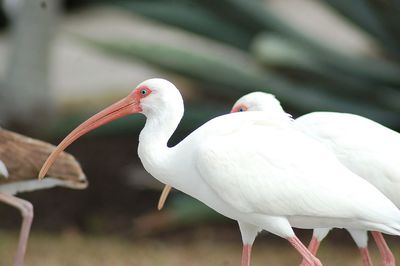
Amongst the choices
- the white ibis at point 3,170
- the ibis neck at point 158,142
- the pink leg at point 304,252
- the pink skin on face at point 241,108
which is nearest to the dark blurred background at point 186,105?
the white ibis at point 3,170

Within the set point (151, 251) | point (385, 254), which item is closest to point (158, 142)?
point (385, 254)

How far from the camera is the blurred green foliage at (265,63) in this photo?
25.4 feet

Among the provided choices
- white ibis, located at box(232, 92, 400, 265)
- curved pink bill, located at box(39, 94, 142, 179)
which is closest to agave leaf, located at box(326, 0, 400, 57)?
white ibis, located at box(232, 92, 400, 265)

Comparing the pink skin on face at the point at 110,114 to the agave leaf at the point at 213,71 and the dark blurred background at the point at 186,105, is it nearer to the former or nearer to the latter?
the dark blurred background at the point at 186,105

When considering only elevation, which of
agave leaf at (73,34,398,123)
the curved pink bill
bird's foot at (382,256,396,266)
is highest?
the curved pink bill

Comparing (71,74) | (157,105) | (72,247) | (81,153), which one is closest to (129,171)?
(81,153)

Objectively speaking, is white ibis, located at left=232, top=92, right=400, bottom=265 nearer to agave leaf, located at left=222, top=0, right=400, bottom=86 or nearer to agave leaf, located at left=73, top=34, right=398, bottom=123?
agave leaf, located at left=73, top=34, right=398, bottom=123

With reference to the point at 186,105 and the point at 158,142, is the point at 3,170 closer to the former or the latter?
the point at 158,142

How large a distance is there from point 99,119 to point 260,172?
0.68 metres

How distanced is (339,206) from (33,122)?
5335 mm

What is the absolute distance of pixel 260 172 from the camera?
13.5 ft

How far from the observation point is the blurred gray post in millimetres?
8961

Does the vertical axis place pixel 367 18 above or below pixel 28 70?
above

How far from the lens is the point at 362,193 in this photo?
4070 mm
